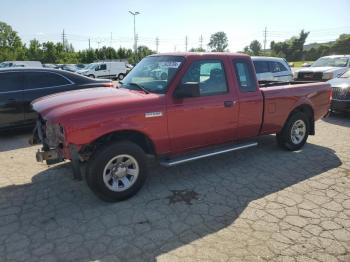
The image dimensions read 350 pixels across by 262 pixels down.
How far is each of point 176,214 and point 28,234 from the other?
174cm

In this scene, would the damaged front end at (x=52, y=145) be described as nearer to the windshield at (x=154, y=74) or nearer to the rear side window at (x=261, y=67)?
the windshield at (x=154, y=74)

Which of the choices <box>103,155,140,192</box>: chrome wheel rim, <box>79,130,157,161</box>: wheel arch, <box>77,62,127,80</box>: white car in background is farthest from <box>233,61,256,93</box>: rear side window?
<box>77,62,127,80</box>: white car in background

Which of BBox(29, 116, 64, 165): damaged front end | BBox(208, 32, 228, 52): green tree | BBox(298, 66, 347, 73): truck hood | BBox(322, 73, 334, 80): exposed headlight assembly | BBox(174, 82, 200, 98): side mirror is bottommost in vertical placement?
BBox(29, 116, 64, 165): damaged front end

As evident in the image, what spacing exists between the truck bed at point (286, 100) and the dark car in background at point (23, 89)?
492 centimetres

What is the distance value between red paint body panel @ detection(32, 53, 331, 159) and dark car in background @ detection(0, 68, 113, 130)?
2.79 metres

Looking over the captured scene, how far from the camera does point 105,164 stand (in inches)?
161

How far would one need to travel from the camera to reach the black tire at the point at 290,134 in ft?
20.7

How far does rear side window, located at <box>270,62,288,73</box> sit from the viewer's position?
12486mm

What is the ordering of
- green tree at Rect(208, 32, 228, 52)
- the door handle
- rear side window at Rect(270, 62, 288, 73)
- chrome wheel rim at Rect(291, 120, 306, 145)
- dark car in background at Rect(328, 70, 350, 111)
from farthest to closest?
1. green tree at Rect(208, 32, 228, 52)
2. rear side window at Rect(270, 62, 288, 73)
3. dark car in background at Rect(328, 70, 350, 111)
4. chrome wheel rim at Rect(291, 120, 306, 145)
5. the door handle

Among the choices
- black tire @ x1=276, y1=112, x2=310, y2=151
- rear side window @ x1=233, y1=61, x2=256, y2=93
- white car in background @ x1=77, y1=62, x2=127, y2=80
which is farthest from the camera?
white car in background @ x1=77, y1=62, x2=127, y2=80

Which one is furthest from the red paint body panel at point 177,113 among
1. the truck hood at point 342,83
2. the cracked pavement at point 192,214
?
the truck hood at point 342,83

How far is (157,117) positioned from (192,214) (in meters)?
1.38

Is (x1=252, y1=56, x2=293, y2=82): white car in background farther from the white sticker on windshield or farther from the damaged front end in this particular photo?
the damaged front end

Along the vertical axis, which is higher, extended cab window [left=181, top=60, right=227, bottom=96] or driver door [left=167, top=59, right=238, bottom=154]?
extended cab window [left=181, top=60, right=227, bottom=96]
